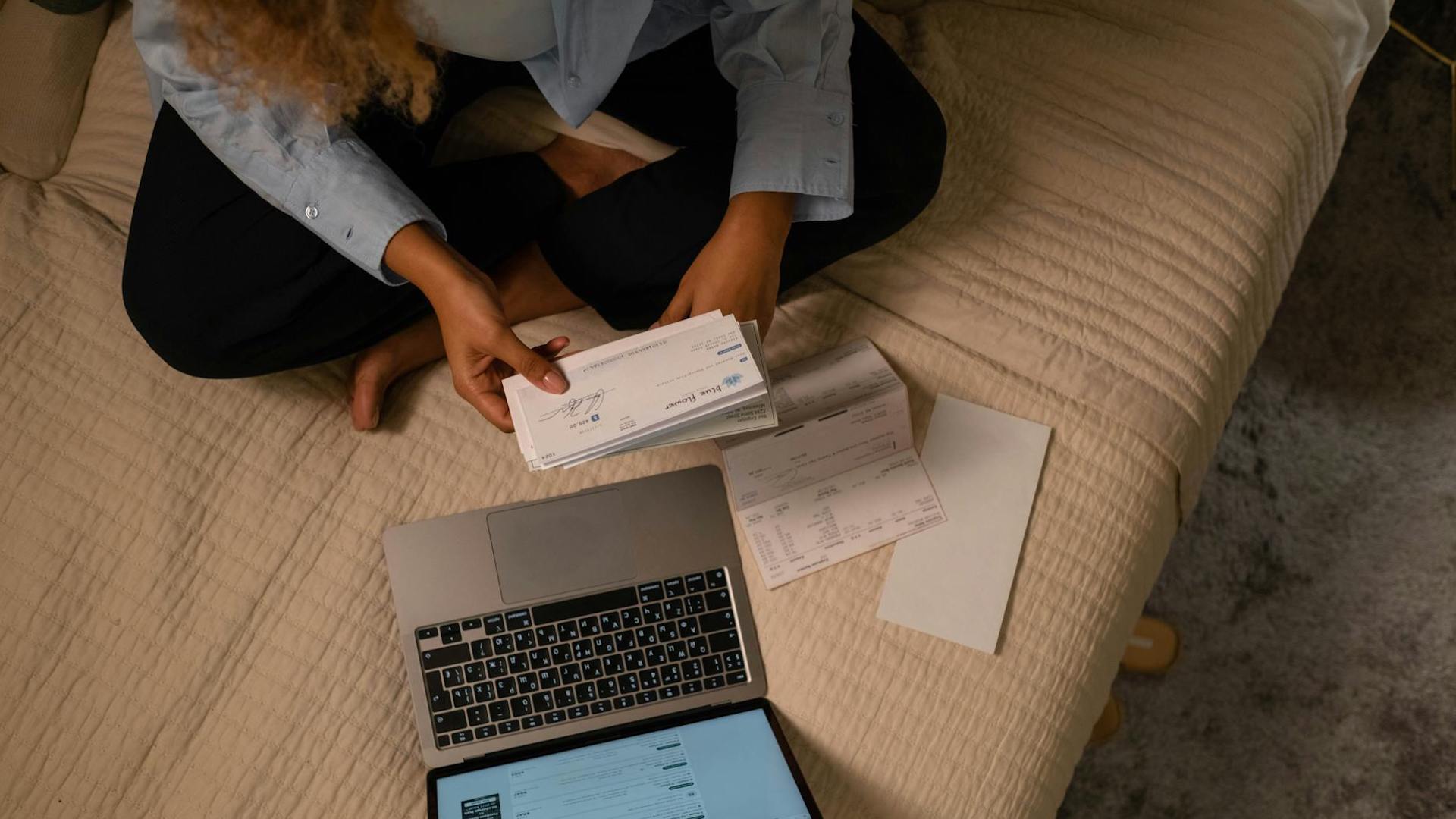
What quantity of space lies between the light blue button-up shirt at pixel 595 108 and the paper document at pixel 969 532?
0.24 m

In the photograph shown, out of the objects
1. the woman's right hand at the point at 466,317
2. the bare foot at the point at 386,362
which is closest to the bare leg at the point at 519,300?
the bare foot at the point at 386,362

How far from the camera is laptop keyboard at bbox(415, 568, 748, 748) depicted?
2.68 feet

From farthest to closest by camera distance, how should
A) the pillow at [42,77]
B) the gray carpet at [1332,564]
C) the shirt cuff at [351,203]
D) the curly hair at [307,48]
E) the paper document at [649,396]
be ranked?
the gray carpet at [1332,564] < the pillow at [42,77] < the shirt cuff at [351,203] < the paper document at [649,396] < the curly hair at [307,48]

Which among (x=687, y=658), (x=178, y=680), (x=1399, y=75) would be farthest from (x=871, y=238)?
(x=1399, y=75)

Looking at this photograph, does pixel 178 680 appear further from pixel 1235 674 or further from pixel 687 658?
pixel 1235 674

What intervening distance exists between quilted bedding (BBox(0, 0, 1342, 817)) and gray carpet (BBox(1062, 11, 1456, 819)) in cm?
38

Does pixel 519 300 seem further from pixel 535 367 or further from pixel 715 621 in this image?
pixel 715 621

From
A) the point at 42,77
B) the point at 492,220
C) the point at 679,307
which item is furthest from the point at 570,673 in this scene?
the point at 42,77

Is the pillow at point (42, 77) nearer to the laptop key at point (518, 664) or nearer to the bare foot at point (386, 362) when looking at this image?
the bare foot at point (386, 362)

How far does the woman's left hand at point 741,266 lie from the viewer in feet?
2.61

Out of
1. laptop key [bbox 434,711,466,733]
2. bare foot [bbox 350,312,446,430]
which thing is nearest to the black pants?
bare foot [bbox 350,312,446,430]

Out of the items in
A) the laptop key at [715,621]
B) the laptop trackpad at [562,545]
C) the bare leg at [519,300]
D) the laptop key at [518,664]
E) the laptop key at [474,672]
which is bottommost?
the laptop key at [474,672]

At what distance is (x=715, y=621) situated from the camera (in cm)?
85
